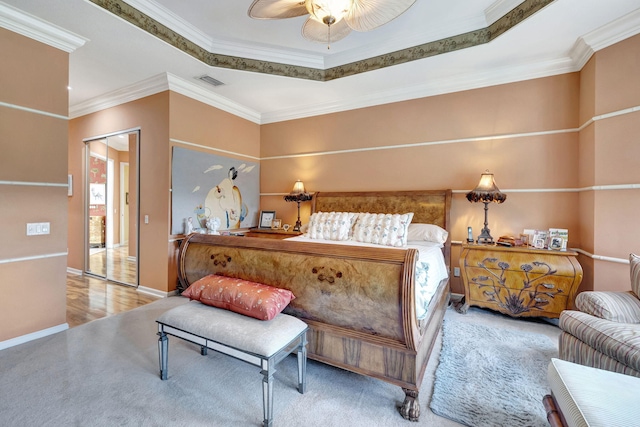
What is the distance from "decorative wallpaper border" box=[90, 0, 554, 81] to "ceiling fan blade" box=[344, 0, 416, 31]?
1490 mm

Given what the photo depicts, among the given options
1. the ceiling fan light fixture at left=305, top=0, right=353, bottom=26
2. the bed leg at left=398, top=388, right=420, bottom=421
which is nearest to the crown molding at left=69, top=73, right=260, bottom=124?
the ceiling fan light fixture at left=305, top=0, right=353, bottom=26

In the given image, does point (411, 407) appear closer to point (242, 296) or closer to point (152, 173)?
point (242, 296)

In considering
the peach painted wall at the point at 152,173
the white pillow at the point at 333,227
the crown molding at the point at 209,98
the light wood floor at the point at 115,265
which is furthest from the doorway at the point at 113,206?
the white pillow at the point at 333,227

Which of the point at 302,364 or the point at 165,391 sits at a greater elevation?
the point at 302,364

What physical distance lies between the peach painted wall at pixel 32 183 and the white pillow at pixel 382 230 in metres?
3.28

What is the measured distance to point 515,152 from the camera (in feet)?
11.4

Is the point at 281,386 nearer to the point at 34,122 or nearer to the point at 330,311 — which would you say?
the point at 330,311

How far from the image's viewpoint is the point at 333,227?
3.68 meters

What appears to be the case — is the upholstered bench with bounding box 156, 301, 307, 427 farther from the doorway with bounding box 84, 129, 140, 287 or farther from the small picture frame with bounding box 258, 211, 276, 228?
the small picture frame with bounding box 258, 211, 276, 228

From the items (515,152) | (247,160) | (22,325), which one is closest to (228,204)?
(247,160)

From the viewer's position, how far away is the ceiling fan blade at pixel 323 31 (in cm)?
227

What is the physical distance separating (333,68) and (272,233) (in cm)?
277

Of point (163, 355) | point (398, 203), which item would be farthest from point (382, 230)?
point (163, 355)

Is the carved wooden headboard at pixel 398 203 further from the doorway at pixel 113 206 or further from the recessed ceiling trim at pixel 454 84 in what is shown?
the doorway at pixel 113 206
